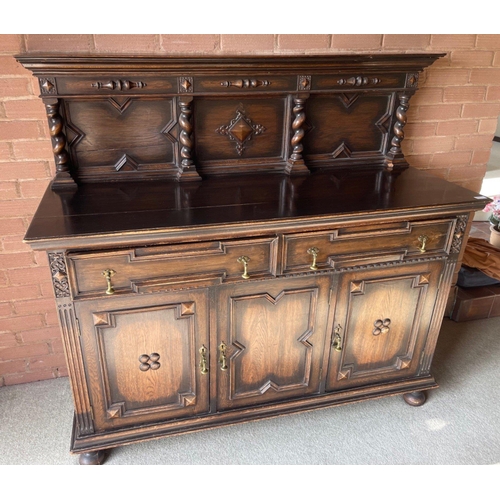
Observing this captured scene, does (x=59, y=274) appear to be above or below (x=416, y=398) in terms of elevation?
above

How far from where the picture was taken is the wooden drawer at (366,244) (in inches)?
64.8

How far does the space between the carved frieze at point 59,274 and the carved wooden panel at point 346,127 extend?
118 cm

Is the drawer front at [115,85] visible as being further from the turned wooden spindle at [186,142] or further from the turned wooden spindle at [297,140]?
the turned wooden spindle at [297,140]

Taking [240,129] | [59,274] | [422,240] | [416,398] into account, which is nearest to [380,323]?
[422,240]

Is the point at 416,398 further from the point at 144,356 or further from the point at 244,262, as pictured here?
the point at 144,356

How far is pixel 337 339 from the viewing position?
1.87 meters

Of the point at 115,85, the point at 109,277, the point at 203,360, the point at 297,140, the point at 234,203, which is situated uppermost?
the point at 115,85

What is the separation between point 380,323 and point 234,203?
82cm

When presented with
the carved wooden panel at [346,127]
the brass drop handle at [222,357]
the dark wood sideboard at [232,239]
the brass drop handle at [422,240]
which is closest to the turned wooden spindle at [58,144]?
the dark wood sideboard at [232,239]

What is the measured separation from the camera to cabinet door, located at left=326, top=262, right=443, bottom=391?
181 cm

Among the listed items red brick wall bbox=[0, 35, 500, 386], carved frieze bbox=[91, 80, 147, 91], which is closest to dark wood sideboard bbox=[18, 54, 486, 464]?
carved frieze bbox=[91, 80, 147, 91]

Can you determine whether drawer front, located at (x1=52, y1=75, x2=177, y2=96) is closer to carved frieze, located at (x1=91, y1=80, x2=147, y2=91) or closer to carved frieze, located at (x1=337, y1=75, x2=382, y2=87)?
carved frieze, located at (x1=91, y1=80, x2=147, y2=91)

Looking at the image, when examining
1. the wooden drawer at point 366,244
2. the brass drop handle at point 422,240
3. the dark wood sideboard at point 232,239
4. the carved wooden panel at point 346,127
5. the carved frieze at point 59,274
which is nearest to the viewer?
the carved frieze at point 59,274

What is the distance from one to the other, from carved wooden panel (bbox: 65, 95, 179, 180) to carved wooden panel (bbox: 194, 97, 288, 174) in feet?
0.42
